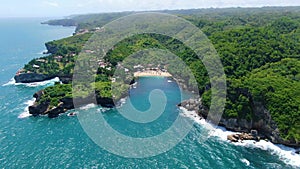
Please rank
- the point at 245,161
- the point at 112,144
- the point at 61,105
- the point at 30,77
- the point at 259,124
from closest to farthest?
the point at 245,161, the point at 112,144, the point at 259,124, the point at 61,105, the point at 30,77

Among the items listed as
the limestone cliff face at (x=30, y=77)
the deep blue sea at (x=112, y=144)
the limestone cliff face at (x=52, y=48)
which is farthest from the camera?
the limestone cliff face at (x=52, y=48)

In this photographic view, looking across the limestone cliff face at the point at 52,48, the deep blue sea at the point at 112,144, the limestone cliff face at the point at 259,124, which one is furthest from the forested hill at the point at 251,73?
the deep blue sea at the point at 112,144

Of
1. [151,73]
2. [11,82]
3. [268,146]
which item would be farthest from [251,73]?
[11,82]

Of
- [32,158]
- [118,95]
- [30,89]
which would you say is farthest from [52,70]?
[32,158]

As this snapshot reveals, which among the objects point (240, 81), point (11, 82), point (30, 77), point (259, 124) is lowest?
point (11, 82)

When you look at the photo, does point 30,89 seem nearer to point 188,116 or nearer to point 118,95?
point 118,95

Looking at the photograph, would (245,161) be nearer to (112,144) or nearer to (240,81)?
(240,81)

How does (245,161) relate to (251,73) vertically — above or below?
below

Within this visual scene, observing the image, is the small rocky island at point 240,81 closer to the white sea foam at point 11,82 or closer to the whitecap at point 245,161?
the white sea foam at point 11,82
